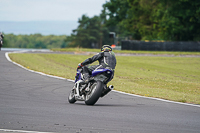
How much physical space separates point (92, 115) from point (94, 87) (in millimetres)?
1499

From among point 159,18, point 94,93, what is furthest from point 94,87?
point 159,18

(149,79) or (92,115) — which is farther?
(149,79)

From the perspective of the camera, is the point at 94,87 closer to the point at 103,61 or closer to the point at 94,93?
the point at 94,93

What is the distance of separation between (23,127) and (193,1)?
178ft

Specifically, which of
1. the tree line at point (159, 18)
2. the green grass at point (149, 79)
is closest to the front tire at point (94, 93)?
the green grass at point (149, 79)

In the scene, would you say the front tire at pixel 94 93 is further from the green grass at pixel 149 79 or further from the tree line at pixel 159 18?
the tree line at pixel 159 18

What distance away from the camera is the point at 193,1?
2264 inches

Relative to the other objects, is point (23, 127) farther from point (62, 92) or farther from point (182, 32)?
point (182, 32)

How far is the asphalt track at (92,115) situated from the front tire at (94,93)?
19 cm

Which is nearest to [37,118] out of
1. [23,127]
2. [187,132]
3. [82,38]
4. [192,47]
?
[23,127]

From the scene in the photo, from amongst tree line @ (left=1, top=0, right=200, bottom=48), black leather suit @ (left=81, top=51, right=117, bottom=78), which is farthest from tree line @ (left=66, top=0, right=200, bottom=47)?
black leather suit @ (left=81, top=51, right=117, bottom=78)

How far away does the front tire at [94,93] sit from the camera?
371 inches

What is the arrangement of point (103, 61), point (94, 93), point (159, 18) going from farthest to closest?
point (159, 18)
point (103, 61)
point (94, 93)

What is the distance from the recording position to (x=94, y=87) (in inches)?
377
